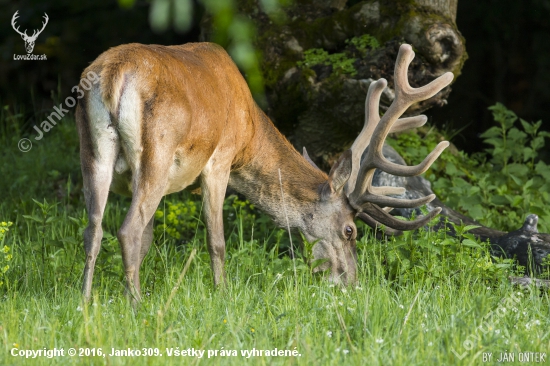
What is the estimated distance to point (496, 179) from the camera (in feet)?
25.4

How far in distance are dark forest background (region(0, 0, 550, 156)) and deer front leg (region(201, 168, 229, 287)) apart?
2.99 m

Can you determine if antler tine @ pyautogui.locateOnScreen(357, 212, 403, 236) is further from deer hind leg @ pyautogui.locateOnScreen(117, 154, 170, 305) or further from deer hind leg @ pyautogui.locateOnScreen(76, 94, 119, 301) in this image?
deer hind leg @ pyautogui.locateOnScreen(76, 94, 119, 301)

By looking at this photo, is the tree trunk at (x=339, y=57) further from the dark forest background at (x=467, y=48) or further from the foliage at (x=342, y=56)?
the dark forest background at (x=467, y=48)

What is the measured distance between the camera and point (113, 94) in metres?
4.29

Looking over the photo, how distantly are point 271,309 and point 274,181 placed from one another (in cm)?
162

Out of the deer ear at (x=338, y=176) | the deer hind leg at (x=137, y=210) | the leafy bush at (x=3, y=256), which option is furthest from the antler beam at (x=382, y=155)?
the leafy bush at (x=3, y=256)

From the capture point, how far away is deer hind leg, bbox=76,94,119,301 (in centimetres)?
433

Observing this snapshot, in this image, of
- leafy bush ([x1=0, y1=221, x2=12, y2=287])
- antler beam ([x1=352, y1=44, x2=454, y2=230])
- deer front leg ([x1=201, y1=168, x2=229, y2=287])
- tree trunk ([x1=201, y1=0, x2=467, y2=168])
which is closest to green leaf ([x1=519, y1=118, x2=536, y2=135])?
tree trunk ([x1=201, y1=0, x2=467, y2=168])

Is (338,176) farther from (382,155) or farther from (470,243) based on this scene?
(470,243)

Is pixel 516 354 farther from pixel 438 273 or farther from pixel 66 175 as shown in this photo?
pixel 66 175

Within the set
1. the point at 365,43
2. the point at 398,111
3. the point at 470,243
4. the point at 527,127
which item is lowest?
the point at 470,243

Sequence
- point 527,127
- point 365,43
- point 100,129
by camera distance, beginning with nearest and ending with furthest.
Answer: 1. point 100,129
2. point 365,43
3. point 527,127

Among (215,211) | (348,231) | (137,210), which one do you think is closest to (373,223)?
(348,231)

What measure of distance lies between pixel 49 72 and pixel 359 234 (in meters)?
5.19
